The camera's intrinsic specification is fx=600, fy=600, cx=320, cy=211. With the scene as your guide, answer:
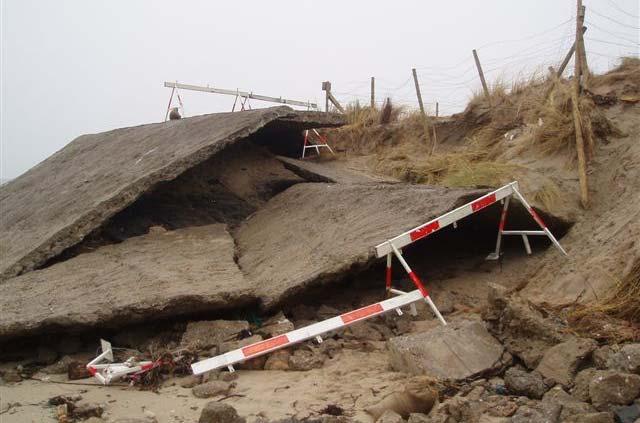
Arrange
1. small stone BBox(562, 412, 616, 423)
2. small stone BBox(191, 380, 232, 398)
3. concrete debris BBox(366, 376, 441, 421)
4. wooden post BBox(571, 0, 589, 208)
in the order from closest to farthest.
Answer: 1. small stone BBox(562, 412, 616, 423)
2. concrete debris BBox(366, 376, 441, 421)
3. small stone BBox(191, 380, 232, 398)
4. wooden post BBox(571, 0, 589, 208)

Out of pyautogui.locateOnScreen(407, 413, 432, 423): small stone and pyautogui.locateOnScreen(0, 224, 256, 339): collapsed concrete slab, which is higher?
pyautogui.locateOnScreen(0, 224, 256, 339): collapsed concrete slab

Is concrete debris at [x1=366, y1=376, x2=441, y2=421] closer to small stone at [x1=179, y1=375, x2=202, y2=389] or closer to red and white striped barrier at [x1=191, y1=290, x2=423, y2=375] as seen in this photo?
red and white striped barrier at [x1=191, y1=290, x2=423, y2=375]

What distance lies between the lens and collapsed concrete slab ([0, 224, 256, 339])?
4.62m

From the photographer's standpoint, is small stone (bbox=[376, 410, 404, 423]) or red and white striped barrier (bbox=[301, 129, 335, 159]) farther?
red and white striped barrier (bbox=[301, 129, 335, 159])

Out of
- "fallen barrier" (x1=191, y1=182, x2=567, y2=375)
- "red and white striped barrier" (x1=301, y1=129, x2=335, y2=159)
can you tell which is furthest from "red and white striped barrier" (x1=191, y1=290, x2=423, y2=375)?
"red and white striped barrier" (x1=301, y1=129, x2=335, y2=159)

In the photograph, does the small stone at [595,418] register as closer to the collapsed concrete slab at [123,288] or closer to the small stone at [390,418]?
the small stone at [390,418]

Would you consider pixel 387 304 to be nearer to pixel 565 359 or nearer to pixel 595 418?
pixel 565 359

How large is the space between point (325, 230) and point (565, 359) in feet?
9.61

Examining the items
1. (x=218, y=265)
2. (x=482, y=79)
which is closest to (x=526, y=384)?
(x=218, y=265)

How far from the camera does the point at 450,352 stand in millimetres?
3721

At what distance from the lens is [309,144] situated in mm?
10344

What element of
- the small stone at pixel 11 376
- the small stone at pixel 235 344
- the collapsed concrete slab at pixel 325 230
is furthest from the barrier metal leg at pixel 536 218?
the small stone at pixel 11 376

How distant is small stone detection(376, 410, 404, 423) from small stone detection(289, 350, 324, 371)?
110cm

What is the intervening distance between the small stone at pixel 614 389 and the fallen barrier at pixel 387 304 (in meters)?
1.53
